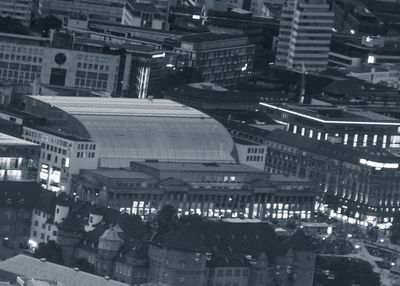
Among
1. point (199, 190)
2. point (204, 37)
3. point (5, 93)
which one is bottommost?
point (199, 190)

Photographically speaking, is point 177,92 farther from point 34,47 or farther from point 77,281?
point 77,281

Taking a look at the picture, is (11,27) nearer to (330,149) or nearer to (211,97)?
(211,97)

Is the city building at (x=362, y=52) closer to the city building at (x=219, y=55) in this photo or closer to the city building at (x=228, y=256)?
the city building at (x=219, y=55)

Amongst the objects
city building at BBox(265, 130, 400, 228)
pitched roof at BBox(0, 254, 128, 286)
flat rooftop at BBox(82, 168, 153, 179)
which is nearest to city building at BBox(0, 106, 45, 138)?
flat rooftop at BBox(82, 168, 153, 179)

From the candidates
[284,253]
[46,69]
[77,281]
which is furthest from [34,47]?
[77,281]

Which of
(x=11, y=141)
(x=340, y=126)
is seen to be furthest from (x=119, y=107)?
(x=340, y=126)

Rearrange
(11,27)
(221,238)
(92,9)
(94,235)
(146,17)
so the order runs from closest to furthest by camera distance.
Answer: (94,235), (221,238), (11,27), (146,17), (92,9)

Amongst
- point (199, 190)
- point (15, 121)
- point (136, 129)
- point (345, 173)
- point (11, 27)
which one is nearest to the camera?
point (199, 190)
